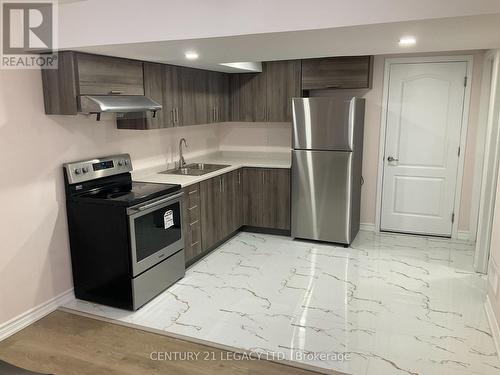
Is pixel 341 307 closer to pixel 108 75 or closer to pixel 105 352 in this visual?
pixel 105 352

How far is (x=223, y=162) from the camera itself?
5.19 metres

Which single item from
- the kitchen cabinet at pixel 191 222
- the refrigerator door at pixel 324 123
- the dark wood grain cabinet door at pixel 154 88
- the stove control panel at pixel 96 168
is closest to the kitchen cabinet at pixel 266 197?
the refrigerator door at pixel 324 123

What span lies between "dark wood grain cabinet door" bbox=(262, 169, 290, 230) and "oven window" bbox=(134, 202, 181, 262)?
5.05ft

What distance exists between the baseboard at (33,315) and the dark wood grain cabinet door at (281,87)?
3017 millimetres

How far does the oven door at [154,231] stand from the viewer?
3.15 metres

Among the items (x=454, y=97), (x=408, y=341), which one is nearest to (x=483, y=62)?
(x=454, y=97)

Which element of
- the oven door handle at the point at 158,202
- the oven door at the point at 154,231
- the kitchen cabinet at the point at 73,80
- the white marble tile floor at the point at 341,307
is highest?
the kitchen cabinet at the point at 73,80

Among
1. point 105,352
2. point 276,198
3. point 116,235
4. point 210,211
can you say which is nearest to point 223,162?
point 276,198

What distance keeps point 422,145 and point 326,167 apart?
4.24 feet

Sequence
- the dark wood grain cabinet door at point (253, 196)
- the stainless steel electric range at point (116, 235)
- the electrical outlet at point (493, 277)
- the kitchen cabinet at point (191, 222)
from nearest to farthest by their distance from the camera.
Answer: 1. the electrical outlet at point (493, 277)
2. the stainless steel electric range at point (116, 235)
3. the kitchen cabinet at point (191, 222)
4. the dark wood grain cabinet door at point (253, 196)

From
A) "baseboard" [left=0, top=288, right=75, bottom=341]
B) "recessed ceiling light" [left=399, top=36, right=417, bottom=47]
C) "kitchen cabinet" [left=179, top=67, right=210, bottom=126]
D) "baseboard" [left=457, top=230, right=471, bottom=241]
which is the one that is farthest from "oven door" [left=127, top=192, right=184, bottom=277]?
"baseboard" [left=457, top=230, right=471, bottom=241]

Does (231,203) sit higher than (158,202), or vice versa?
(158,202)

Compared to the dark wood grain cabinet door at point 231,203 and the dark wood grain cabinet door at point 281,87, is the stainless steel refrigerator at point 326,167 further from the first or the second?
the dark wood grain cabinet door at point 231,203

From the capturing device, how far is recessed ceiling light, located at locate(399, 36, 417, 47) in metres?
2.55
